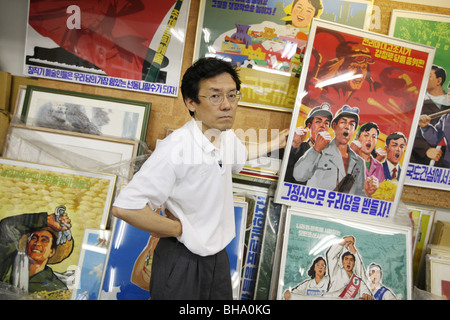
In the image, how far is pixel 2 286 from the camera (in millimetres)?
1883

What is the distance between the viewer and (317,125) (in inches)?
81.3

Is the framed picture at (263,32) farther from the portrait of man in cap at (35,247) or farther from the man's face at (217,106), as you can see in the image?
the portrait of man in cap at (35,247)

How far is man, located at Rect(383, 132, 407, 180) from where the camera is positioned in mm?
2084

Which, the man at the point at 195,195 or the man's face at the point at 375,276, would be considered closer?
the man at the point at 195,195

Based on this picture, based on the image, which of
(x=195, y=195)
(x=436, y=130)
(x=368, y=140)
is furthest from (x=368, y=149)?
(x=195, y=195)

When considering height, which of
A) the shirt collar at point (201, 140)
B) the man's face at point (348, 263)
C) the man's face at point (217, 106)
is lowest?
the man's face at point (348, 263)

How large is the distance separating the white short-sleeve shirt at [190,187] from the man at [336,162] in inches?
38.8

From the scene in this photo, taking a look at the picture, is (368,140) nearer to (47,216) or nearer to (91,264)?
(91,264)

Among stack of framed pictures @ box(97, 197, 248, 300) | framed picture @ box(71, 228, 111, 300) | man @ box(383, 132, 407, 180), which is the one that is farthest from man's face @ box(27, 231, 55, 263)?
man @ box(383, 132, 407, 180)

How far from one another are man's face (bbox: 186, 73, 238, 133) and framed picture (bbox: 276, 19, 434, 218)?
964 millimetres

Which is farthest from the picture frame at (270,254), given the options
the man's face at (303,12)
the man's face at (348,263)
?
the man's face at (303,12)

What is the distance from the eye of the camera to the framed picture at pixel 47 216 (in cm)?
193
